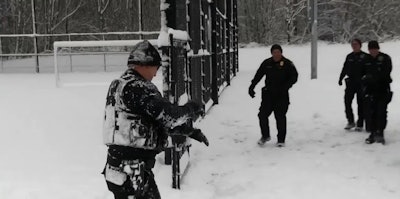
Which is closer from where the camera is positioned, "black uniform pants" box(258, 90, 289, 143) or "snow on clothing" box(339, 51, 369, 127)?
"black uniform pants" box(258, 90, 289, 143)

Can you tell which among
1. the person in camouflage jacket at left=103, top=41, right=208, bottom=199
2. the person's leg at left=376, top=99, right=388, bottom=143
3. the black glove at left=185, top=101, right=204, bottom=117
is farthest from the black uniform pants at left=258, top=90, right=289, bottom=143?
the person in camouflage jacket at left=103, top=41, right=208, bottom=199

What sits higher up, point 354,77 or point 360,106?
point 354,77

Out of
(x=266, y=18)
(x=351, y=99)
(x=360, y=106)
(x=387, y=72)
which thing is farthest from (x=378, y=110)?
(x=266, y=18)

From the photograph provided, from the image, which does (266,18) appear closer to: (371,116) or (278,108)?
(371,116)

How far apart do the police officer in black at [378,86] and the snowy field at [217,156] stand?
0.28 metres

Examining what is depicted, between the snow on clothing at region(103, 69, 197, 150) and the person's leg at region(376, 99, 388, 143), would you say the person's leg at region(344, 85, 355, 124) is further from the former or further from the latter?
the snow on clothing at region(103, 69, 197, 150)

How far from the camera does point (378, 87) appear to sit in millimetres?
7629

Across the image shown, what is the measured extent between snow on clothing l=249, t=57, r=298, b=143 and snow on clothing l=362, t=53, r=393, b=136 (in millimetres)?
1129

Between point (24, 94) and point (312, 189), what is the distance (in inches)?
266

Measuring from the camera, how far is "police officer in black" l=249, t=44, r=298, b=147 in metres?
7.64

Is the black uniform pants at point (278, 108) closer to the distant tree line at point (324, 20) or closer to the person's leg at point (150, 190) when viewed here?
the person's leg at point (150, 190)

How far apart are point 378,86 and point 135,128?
214 inches

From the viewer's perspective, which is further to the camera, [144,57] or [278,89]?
[278,89]

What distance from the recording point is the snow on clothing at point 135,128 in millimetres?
3143
